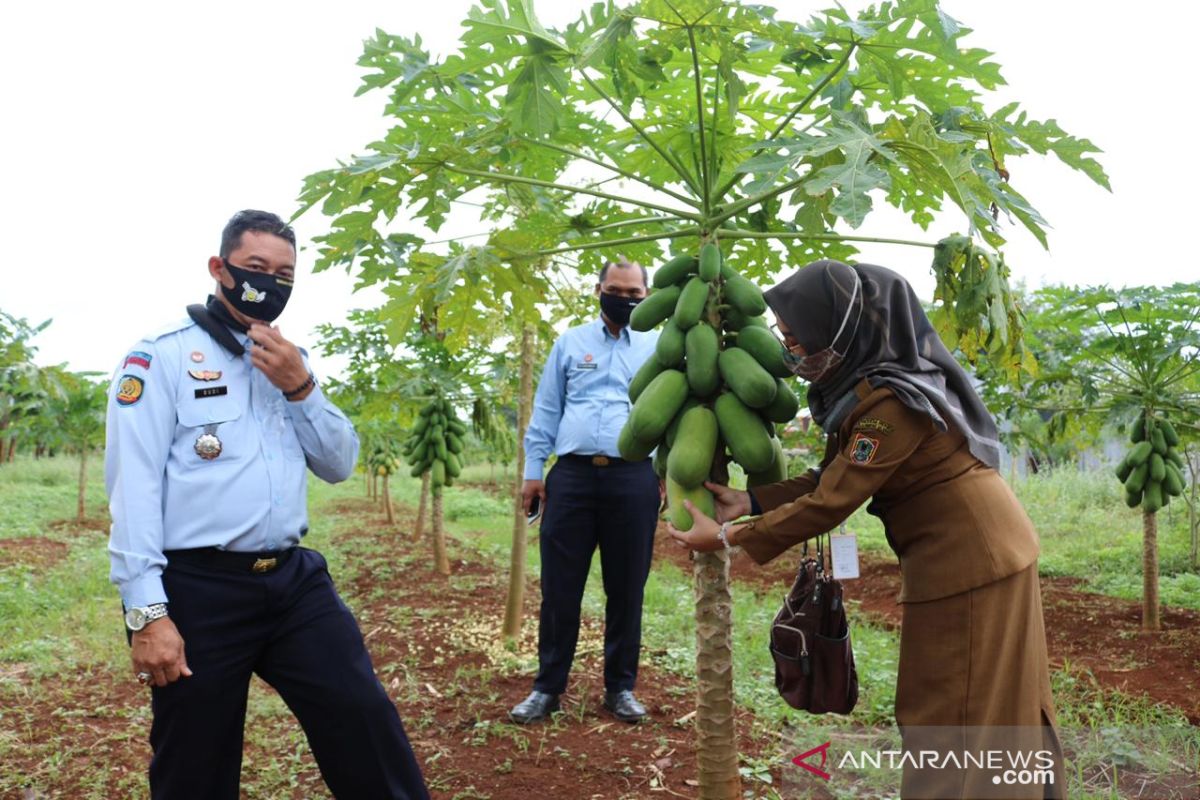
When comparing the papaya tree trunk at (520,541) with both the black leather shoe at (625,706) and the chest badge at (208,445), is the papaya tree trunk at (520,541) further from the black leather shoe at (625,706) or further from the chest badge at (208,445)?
the chest badge at (208,445)

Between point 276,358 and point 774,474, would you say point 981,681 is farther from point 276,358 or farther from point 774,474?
point 276,358

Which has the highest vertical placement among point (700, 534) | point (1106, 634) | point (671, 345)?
point (671, 345)

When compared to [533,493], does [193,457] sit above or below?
above

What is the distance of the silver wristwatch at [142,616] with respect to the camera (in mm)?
2156

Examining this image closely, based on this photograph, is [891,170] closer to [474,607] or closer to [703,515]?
[703,515]

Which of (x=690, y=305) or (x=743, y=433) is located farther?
(x=690, y=305)

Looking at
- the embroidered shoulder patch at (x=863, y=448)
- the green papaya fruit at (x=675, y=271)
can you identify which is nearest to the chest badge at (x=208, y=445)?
the green papaya fruit at (x=675, y=271)

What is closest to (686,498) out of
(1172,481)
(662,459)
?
(662,459)

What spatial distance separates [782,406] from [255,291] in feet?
5.14

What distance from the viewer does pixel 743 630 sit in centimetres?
593

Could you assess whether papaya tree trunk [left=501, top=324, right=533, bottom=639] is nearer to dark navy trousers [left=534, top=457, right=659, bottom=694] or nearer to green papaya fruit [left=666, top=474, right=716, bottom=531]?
dark navy trousers [left=534, top=457, right=659, bottom=694]

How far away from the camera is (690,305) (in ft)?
8.02

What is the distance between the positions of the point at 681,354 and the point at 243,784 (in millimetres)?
2694

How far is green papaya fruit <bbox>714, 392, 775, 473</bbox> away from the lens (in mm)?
2336
